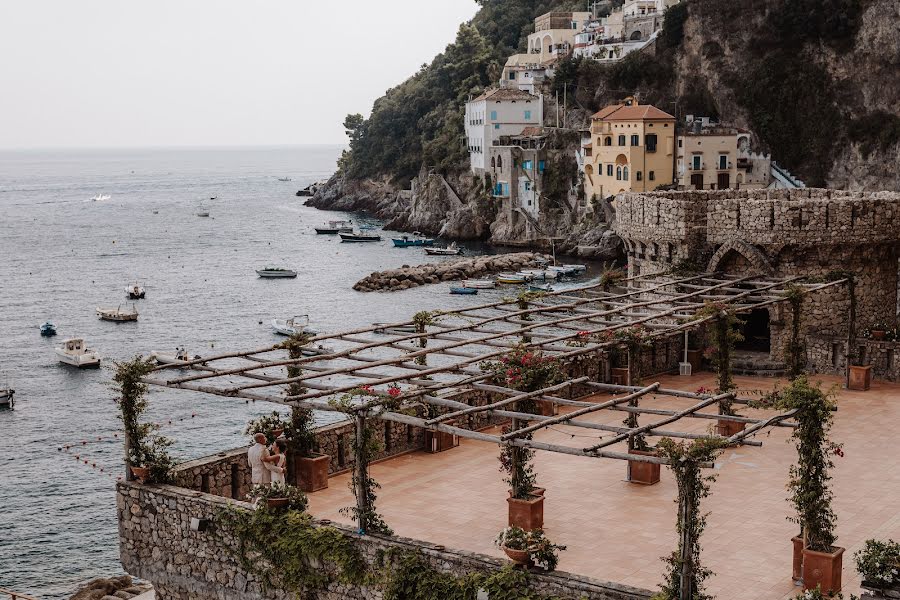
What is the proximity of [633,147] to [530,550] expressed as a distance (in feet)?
314

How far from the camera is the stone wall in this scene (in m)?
17.7

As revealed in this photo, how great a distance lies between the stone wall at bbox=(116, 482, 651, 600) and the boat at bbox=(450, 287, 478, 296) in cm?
7044

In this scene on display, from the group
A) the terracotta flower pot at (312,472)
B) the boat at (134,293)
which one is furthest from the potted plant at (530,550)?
the boat at (134,293)

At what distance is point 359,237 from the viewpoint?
131250 mm

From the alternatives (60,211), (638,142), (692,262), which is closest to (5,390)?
(692,262)

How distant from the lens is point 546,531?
741 inches

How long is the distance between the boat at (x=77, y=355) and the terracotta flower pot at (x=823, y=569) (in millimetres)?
58505

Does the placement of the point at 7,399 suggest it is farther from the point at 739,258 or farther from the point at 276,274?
the point at 276,274

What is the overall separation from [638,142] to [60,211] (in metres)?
122

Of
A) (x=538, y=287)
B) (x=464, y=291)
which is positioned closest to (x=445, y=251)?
(x=464, y=291)

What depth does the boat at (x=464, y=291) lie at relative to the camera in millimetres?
90375

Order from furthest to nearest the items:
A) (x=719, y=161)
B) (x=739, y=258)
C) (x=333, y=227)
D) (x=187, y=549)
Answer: (x=333, y=227), (x=719, y=161), (x=739, y=258), (x=187, y=549)

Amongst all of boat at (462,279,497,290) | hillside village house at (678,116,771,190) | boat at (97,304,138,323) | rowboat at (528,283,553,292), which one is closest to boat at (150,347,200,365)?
boat at (97,304,138,323)

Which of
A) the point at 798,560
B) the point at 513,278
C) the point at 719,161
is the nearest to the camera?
the point at 798,560
